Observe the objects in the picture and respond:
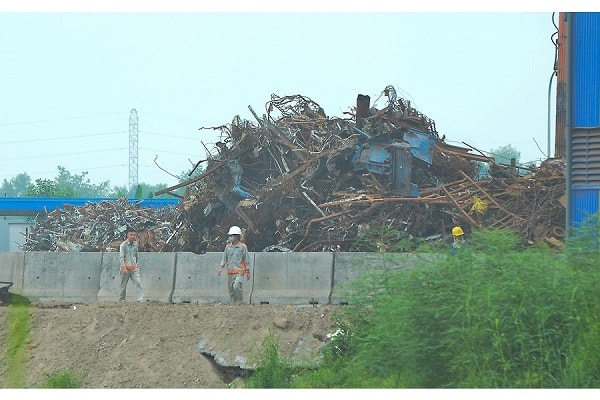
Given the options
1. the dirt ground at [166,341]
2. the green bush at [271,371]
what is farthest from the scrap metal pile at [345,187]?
the green bush at [271,371]

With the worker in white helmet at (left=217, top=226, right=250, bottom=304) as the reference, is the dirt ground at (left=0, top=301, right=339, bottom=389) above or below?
below

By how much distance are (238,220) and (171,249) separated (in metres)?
2.33

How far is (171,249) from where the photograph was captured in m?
24.9

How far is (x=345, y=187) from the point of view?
2319 cm

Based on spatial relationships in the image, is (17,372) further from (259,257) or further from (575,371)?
(575,371)

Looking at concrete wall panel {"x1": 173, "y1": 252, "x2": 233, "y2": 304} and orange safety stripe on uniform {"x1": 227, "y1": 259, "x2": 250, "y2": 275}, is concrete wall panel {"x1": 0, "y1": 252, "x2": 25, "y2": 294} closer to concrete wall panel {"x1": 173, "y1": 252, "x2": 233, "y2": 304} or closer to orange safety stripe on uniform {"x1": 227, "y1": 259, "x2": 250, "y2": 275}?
concrete wall panel {"x1": 173, "y1": 252, "x2": 233, "y2": 304}

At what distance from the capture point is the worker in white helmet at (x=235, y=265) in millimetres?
18422

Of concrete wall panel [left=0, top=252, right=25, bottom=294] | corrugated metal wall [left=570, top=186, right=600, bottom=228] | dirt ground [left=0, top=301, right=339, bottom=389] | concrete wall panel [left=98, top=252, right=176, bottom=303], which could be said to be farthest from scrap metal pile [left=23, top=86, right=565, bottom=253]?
dirt ground [left=0, top=301, right=339, bottom=389]

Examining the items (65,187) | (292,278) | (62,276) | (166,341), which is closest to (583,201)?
(292,278)

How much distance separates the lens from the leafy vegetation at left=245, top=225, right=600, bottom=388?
999 centimetres

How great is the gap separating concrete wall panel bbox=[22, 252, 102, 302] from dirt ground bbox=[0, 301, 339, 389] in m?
3.19

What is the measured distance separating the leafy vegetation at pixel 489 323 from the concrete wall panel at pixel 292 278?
20.4ft

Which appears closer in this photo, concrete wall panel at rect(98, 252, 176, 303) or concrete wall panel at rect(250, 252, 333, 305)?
concrete wall panel at rect(250, 252, 333, 305)

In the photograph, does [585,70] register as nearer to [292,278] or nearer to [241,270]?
[292,278]
